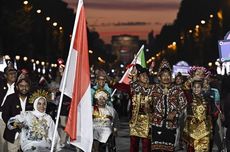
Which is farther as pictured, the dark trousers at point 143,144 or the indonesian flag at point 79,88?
the dark trousers at point 143,144

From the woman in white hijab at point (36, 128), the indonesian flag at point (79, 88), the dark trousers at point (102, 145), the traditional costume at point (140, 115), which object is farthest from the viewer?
the traditional costume at point (140, 115)

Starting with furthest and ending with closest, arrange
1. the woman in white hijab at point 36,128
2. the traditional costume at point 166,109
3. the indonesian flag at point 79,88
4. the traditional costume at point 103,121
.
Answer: the traditional costume at point 103,121 → the traditional costume at point 166,109 → the woman in white hijab at point 36,128 → the indonesian flag at point 79,88

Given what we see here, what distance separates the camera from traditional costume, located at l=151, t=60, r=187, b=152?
35.8ft

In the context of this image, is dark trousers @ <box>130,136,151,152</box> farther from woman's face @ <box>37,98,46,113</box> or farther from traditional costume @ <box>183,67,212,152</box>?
woman's face @ <box>37,98,46,113</box>

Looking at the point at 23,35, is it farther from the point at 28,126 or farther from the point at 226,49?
the point at 28,126

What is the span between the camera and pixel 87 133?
893cm

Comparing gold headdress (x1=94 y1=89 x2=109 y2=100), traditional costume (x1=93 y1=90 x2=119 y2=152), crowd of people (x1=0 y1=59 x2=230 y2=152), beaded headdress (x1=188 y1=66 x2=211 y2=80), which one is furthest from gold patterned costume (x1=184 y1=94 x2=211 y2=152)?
gold headdress (x1=94 y1=89 x2=109 y2=100)

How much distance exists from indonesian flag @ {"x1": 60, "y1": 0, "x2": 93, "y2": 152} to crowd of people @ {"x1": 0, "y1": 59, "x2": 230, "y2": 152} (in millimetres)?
517

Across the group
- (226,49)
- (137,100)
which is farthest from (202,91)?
(226,49)

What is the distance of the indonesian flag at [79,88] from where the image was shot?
8930 mm

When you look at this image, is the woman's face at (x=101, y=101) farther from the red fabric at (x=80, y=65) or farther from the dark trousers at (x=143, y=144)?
the red fabric at (x=80, y=65)

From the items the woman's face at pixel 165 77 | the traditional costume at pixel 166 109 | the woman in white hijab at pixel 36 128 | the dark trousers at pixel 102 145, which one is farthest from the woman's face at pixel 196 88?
the woman in white hijab at pixel 36 128

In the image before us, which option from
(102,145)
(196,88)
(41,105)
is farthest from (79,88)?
(102,145)

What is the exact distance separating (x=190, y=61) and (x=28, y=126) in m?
109
